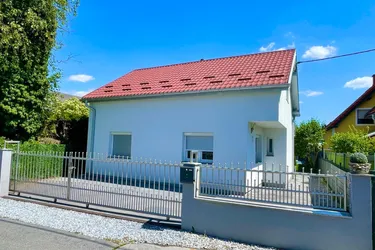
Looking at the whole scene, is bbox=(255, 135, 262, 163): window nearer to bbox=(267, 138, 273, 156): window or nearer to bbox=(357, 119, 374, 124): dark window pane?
bbox=(267, 138, 273, 156): window

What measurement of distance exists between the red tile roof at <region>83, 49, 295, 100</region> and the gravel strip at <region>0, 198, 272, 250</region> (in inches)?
256

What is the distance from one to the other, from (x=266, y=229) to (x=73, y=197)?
6024mm

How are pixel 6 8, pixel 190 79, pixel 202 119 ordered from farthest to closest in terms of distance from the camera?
pixel 190 79, pixel 202 119, pixel 6 8

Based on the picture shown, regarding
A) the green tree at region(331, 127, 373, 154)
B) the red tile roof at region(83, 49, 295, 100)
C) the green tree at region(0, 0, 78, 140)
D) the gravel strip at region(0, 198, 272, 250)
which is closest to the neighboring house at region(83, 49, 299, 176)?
the red tile roof at region(83, 49, 295, 100)

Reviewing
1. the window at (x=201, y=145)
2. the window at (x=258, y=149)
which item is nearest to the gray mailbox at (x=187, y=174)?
the window at (x=201, y=145)

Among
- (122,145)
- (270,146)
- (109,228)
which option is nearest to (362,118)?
(270,146)

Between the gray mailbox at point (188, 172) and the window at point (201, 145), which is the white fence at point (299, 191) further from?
the window at point (201, 145)

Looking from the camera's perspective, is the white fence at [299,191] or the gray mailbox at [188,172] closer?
the white fence at [299,191]

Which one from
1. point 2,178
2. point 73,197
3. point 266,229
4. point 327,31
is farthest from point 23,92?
point 327,31

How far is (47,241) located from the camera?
5.33 metres

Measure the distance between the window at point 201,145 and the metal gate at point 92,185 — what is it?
315cm

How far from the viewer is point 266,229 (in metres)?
5.45

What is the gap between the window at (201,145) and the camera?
445 inches

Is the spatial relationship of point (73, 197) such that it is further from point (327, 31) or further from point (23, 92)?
point (327, 31)
